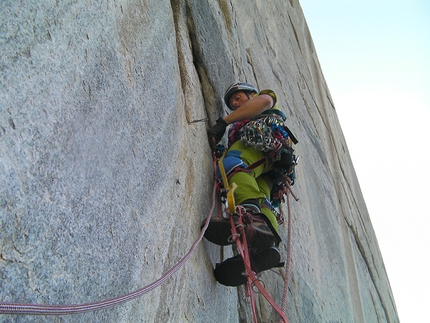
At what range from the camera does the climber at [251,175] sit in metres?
2.27

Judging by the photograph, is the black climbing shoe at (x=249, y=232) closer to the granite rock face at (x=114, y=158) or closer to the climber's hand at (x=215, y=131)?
the granite rock face at (x=114, y=158)

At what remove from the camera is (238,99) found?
126 inches

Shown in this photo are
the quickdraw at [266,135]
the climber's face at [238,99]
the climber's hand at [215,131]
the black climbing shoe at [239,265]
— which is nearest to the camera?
the black climbing shoe at [239,265]

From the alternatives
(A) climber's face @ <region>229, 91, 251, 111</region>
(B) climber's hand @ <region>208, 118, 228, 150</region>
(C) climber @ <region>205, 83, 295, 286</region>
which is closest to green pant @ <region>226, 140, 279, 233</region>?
(C) climber @ <region>205, 83, 295, 286</region>

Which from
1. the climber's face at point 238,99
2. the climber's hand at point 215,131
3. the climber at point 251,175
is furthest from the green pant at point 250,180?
the climber's face at point 238,99

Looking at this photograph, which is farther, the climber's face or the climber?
the climber's face

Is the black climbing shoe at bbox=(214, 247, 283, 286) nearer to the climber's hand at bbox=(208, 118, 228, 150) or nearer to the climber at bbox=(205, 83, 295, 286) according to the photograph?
the climber at bbox=(205, 83, 295, 286)

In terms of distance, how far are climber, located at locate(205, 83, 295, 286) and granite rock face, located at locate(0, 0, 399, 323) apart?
0.42ft

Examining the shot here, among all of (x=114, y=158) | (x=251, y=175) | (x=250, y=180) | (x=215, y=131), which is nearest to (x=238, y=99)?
(x=215, y=131)

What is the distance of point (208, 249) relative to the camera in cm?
243

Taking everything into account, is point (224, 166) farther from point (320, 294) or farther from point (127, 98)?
point (320, 294)

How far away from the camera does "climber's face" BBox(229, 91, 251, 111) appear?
319 cm

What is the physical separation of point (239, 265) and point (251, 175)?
25.5 inches

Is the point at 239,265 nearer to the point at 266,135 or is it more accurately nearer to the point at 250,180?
the point at 250,180
